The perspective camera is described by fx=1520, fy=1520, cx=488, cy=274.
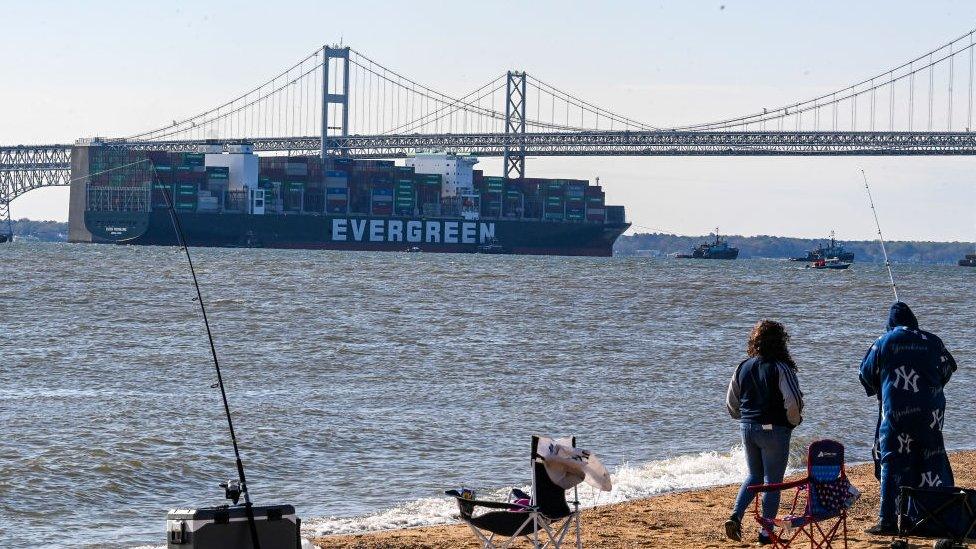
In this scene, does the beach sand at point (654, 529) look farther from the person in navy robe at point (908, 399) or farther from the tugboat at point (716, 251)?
the tugboat at point (716, 251)

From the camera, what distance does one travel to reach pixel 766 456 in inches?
247

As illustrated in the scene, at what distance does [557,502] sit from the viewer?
18.0ft

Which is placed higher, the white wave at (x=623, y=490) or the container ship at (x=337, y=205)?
the container ship at (x=337, y=205)

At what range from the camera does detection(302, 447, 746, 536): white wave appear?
8.00 meters

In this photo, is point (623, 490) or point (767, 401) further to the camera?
point (623, 490)

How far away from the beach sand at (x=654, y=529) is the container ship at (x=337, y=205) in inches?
3343

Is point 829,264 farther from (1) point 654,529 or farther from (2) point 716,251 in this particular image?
(1) point 654,529

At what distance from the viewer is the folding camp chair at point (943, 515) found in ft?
19.9

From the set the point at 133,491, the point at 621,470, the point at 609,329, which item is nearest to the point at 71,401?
the point at 133,491

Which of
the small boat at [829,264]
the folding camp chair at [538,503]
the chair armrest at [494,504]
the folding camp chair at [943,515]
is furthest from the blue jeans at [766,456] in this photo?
the small boat at [829,264]

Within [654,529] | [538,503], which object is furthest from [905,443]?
[538,503]

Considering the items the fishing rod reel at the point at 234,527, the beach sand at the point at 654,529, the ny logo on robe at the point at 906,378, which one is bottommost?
the beach sand at the point at 654,529

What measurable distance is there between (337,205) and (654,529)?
90941mm

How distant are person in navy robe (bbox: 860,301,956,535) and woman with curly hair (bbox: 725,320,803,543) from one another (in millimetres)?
360
